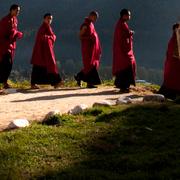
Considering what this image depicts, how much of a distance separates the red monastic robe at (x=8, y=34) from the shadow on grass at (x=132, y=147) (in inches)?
231

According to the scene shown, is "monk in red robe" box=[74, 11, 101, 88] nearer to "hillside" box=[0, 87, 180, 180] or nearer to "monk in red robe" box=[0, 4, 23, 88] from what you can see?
"monk in red robe" box=[0, 4, 23, 88]

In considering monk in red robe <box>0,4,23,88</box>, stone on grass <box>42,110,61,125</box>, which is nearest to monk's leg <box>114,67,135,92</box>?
monk in red robe <box>0,4,23,88</box>

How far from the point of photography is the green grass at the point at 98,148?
8.23 m

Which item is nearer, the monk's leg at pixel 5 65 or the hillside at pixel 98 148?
the hillside at pixel 98 148

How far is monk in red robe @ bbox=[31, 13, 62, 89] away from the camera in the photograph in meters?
17.5

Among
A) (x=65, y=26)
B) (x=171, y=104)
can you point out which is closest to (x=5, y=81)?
(x=171, y=104)

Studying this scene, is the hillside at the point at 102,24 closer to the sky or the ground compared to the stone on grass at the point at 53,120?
closer to the ground

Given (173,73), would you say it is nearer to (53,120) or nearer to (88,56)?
(88,56)

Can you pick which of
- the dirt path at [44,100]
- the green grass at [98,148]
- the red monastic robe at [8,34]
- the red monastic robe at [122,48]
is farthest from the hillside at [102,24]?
the green grass at [98,148]

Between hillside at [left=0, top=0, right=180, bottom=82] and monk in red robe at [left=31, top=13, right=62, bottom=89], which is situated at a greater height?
A: monk in red robe at [left=31, top=13, right=62, bottom=89]

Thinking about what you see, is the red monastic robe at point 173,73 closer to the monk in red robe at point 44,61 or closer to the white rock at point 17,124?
the monk in red robe at point 44,61

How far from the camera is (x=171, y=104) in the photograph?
480 inches

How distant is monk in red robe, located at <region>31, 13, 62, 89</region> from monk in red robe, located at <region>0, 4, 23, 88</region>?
2.17ft

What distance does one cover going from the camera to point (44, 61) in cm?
1756
